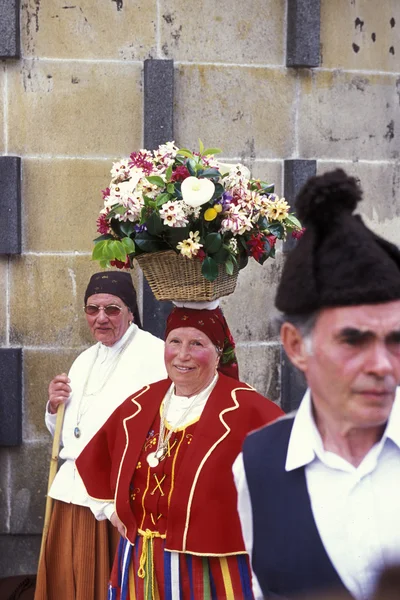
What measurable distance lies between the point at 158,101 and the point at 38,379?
6.08 ft

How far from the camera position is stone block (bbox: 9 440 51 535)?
20.1 ft

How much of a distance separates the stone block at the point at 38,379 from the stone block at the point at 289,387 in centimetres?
130

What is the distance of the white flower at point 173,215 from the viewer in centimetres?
389

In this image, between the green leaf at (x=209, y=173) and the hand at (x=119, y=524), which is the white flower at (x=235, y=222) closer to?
the green leaf at (x=209, y=173)

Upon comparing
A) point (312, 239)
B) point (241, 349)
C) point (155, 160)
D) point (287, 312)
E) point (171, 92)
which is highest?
point (171, 92)

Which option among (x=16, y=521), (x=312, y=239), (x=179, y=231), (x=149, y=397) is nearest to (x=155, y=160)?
(x=179, y=231)

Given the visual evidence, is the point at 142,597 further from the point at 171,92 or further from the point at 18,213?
the point at 171,92

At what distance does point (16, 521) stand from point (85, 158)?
229 cm

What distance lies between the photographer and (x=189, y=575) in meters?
3.89

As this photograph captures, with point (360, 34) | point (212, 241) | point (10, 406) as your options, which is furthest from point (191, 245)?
point (360, 34)

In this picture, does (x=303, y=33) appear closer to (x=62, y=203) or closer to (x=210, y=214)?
(x=62, y=203)

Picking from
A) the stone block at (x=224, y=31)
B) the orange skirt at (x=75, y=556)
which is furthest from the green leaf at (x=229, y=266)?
the stone block at (x=224, y=31)

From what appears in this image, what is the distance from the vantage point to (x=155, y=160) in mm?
4195

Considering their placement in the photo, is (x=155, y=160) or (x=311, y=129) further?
(x=311, y=129)
